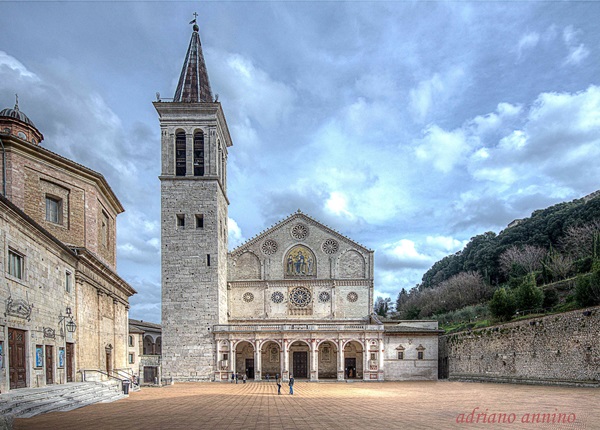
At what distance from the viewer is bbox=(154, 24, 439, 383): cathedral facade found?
4494cm

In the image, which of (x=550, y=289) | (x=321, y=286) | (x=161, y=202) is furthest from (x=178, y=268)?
(x=550, y=289)

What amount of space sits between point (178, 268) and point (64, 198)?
18.9 m

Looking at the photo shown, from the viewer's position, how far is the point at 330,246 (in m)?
52.7

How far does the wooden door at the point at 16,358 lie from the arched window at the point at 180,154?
2968 cm

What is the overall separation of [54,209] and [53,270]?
592cm

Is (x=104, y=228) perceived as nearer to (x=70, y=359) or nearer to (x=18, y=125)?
(x=18, y=125)

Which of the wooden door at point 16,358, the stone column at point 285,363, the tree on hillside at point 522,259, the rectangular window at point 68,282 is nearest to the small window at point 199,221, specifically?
the stone column at point 285,363

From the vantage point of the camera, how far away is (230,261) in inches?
2041

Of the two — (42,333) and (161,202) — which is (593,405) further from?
(161,202)

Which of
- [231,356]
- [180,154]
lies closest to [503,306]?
[231,356]

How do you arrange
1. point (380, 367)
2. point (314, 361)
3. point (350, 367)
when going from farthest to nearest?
point (350, 367), point (380, 367), point (314, 361)

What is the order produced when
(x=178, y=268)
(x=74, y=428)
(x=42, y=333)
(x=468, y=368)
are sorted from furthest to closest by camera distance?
(x=178, y=268), (x=468, y=368), (x=42, y=333), (x=74, y=428)

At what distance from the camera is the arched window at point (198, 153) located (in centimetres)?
4753

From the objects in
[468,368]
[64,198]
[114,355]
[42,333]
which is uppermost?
[64,198]
